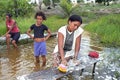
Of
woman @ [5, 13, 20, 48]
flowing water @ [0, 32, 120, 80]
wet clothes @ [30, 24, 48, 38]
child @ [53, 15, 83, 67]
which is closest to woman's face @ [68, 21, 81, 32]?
child @ [53, 15, 83, 67]

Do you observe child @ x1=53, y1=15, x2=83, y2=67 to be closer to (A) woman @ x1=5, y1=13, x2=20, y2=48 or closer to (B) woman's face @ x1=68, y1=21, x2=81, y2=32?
(B) woman's face @ x1=68, y1=21, x2=81, y2=32

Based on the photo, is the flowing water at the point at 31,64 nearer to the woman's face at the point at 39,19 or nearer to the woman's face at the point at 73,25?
the woman's face at the point at 39,19

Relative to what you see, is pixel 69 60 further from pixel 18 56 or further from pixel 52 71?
pixel 18 56

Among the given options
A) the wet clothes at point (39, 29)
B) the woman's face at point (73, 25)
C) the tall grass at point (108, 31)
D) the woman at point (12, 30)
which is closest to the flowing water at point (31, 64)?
the woman at point (12, 30)

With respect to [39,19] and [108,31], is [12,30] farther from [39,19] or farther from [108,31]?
[108,31]

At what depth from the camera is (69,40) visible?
5.88 m

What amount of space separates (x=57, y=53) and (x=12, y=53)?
449 centimetres

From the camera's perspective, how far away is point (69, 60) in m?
6.27

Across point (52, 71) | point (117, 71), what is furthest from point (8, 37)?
point (52, 71)

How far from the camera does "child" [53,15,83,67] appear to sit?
5.56m

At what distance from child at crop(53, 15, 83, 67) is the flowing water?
1.43 m

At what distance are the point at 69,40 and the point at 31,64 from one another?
10.3ft

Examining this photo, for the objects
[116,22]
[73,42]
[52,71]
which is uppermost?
[73,42]

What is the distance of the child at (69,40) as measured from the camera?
5.56 meters
